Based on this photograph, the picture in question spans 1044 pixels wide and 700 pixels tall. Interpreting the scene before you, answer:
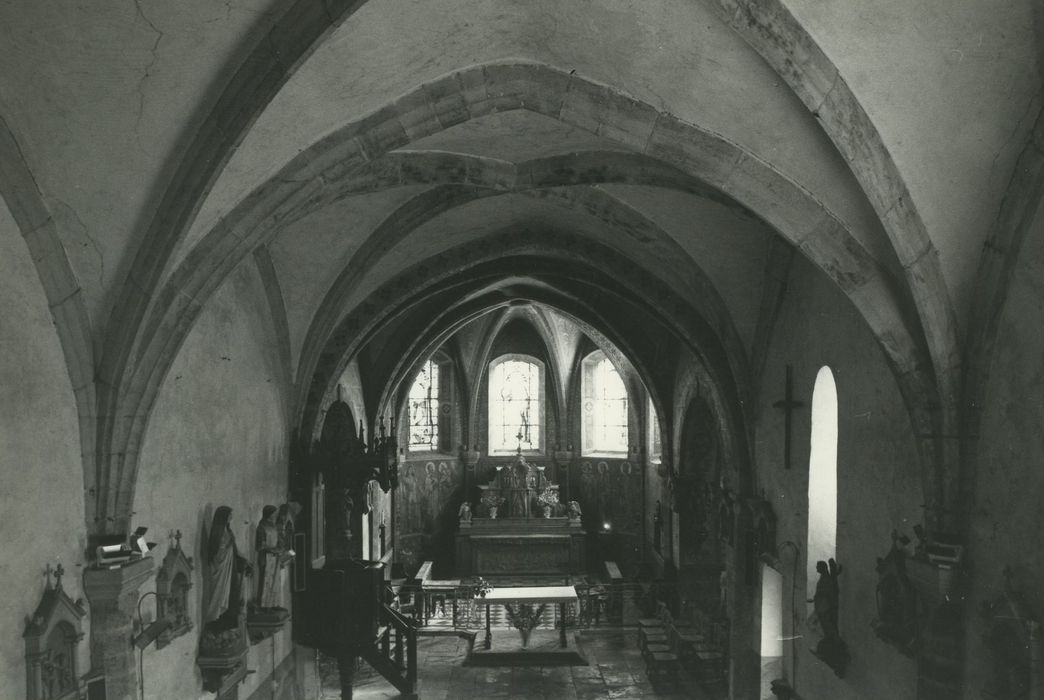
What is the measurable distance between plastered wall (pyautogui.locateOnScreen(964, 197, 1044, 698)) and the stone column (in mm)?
6151

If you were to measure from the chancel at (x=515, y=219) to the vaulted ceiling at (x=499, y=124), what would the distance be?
2 centimetres

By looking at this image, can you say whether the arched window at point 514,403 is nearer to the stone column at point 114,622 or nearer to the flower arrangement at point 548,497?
the flower arrangement at point 548,497

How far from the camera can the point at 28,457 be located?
20.4 feet

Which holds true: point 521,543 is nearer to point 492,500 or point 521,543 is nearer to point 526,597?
point 492,500

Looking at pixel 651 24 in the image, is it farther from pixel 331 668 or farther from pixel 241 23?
pixel 331 668

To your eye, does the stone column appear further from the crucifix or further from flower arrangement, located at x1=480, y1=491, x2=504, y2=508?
flower arrangement, located at x1=480, y1=491, x2=504, y2=508

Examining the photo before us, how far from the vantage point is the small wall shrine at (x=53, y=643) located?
619cm

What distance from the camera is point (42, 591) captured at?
6.41 metres

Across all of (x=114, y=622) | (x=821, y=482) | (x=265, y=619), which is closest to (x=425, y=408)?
(x=265, y=619)

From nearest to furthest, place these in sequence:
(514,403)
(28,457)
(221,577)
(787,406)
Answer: (28,457), (221,577), (787,406), (514,403)

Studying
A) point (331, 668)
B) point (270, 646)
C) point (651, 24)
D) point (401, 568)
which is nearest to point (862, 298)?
point (651, 24)

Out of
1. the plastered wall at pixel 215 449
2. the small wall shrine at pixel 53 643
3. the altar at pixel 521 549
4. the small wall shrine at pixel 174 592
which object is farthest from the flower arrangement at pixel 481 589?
the small wall shrine at pixel 53 643

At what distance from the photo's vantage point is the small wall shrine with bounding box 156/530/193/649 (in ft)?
A: 26.7

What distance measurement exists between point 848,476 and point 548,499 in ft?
45.7
